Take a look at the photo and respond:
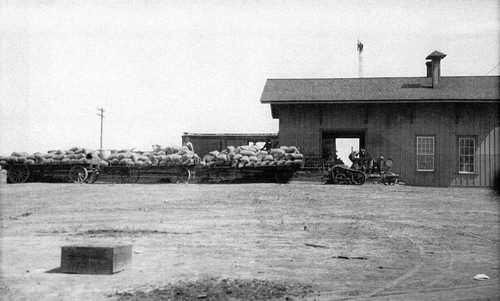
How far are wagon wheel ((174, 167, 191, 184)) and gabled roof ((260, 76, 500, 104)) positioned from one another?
17.4ft

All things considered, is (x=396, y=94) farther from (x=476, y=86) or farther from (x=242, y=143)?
(x=242, y=143)

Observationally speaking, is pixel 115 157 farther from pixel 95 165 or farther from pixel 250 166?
pixel 250 166

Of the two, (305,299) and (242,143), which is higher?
(242,143)

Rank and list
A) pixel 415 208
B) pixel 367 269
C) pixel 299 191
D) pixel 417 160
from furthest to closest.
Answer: pixel 417 160
pixel 299 191
pixel 415 208
pixel 367 269

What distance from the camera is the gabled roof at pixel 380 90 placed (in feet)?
83.0

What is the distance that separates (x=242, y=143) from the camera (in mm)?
29297

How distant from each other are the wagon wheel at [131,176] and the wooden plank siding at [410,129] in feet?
24.3

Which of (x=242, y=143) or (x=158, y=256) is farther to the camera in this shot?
(x=242, y=143)

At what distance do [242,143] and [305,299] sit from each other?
2347 centimetres

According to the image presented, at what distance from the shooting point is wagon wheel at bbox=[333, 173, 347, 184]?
2320 cm

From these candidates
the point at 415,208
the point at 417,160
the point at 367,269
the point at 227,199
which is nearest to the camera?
the point at 367,269

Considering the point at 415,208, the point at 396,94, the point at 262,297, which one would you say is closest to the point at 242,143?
the point at 396,94

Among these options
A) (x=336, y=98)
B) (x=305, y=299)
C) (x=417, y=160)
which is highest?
(x=336, y=98)

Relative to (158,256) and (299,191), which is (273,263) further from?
(299,191)
